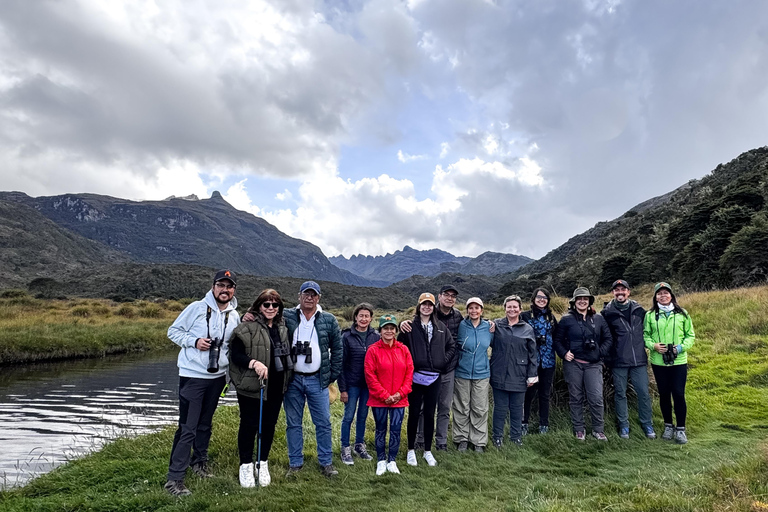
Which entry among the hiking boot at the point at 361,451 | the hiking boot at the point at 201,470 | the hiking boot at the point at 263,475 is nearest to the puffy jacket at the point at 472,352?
the hiking boot at the point at 361,451

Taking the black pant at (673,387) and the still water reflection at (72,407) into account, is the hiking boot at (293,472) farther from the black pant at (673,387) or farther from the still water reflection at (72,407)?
the black pant at (673,387)

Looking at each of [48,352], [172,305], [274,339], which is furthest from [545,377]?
[172,305]

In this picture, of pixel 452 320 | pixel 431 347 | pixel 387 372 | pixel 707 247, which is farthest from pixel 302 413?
pixel 707 247

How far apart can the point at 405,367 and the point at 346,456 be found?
158cm

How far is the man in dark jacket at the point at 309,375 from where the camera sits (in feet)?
17.5

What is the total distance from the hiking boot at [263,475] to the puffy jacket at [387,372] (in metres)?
1.48

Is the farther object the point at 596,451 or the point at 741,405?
the point at 741,405

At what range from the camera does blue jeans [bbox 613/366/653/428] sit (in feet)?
22.2

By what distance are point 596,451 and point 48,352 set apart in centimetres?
2207

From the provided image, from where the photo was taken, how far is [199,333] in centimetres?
501

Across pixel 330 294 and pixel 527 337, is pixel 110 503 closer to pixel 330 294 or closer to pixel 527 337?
pixel 527 337

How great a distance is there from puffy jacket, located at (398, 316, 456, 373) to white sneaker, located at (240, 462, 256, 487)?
8.06ft

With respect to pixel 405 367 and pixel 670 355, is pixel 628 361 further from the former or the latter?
pixel 405 367

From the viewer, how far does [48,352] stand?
18.5 meters
